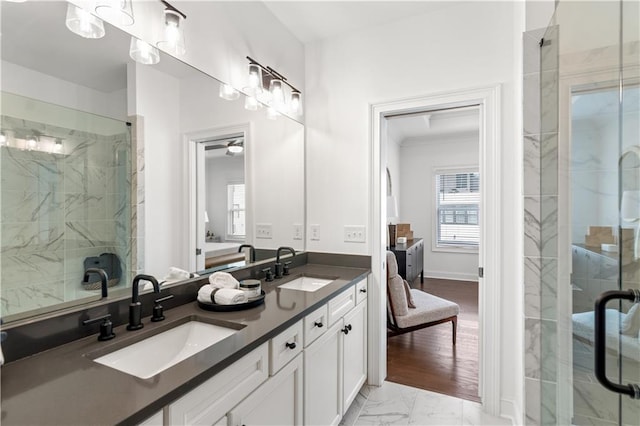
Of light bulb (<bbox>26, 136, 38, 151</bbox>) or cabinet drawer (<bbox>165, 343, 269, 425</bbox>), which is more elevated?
light bulb (<bbox>26, 136, 38, 151</bbox>)

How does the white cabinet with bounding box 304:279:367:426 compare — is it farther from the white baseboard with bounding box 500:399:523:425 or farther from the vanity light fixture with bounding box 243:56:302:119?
the vanity light fixture with bounding box 243:56:302:119

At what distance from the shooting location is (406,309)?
282cm

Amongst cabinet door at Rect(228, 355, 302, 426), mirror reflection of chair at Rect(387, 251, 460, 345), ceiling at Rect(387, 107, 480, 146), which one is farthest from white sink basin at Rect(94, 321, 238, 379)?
ceiling at Rect(387, 107, 480, 146)

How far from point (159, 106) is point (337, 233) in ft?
4.90

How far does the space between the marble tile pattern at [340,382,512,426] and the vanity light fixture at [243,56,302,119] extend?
2092 mm

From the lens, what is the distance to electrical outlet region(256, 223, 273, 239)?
2.22 meters

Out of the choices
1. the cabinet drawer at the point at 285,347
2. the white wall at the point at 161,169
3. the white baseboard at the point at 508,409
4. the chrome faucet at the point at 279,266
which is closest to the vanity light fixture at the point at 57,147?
the white wall at the point at 161,169

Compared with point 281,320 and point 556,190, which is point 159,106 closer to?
point 281,320

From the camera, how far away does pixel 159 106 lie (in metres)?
1.47

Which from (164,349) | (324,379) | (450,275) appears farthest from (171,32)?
(450,275)

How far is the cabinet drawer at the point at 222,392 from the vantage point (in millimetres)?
820

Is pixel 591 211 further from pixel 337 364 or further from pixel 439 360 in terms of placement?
pixel 439 360

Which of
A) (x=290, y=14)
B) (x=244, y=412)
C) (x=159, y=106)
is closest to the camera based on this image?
(x=244, y=412)

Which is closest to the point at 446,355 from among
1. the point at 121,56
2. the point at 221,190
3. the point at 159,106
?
the point at 221,190
